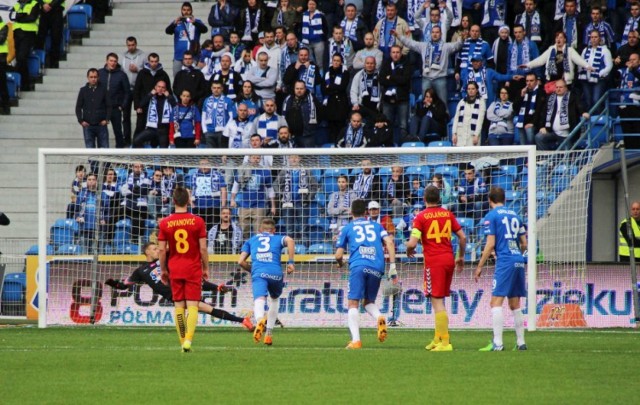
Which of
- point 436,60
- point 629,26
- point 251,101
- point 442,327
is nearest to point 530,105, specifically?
point 436,60

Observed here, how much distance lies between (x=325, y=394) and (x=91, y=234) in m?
10.7

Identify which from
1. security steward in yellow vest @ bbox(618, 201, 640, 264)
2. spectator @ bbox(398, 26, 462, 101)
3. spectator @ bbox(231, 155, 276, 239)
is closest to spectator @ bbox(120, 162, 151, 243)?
spectator @ bbox(231, 155, 276, 239)

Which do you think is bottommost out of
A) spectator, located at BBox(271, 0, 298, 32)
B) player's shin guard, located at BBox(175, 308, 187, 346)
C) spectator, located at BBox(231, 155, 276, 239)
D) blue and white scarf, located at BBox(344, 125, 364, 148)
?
player's shin guard, located at BBox(175, 308, 187, 346)

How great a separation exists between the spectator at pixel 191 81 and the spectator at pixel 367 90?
3213mm

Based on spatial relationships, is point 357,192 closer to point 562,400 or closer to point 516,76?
point 516,76

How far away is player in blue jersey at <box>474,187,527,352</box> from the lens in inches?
571

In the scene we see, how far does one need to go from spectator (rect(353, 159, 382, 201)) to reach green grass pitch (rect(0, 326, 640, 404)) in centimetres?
383

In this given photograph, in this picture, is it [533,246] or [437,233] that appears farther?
[533,246]

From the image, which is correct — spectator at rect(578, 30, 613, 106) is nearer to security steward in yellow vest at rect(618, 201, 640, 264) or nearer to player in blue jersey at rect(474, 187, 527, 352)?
security steward in yellow vest at rect(618, 201, 640, 264)

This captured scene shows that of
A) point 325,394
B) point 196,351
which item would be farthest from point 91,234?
point 325,394

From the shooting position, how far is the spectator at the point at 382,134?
74.7ft

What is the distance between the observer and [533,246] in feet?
61.1

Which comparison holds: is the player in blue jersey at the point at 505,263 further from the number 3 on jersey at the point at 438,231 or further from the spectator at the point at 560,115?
the spectator at the point at 560,115

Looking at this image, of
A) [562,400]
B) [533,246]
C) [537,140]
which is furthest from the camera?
[537,140]
